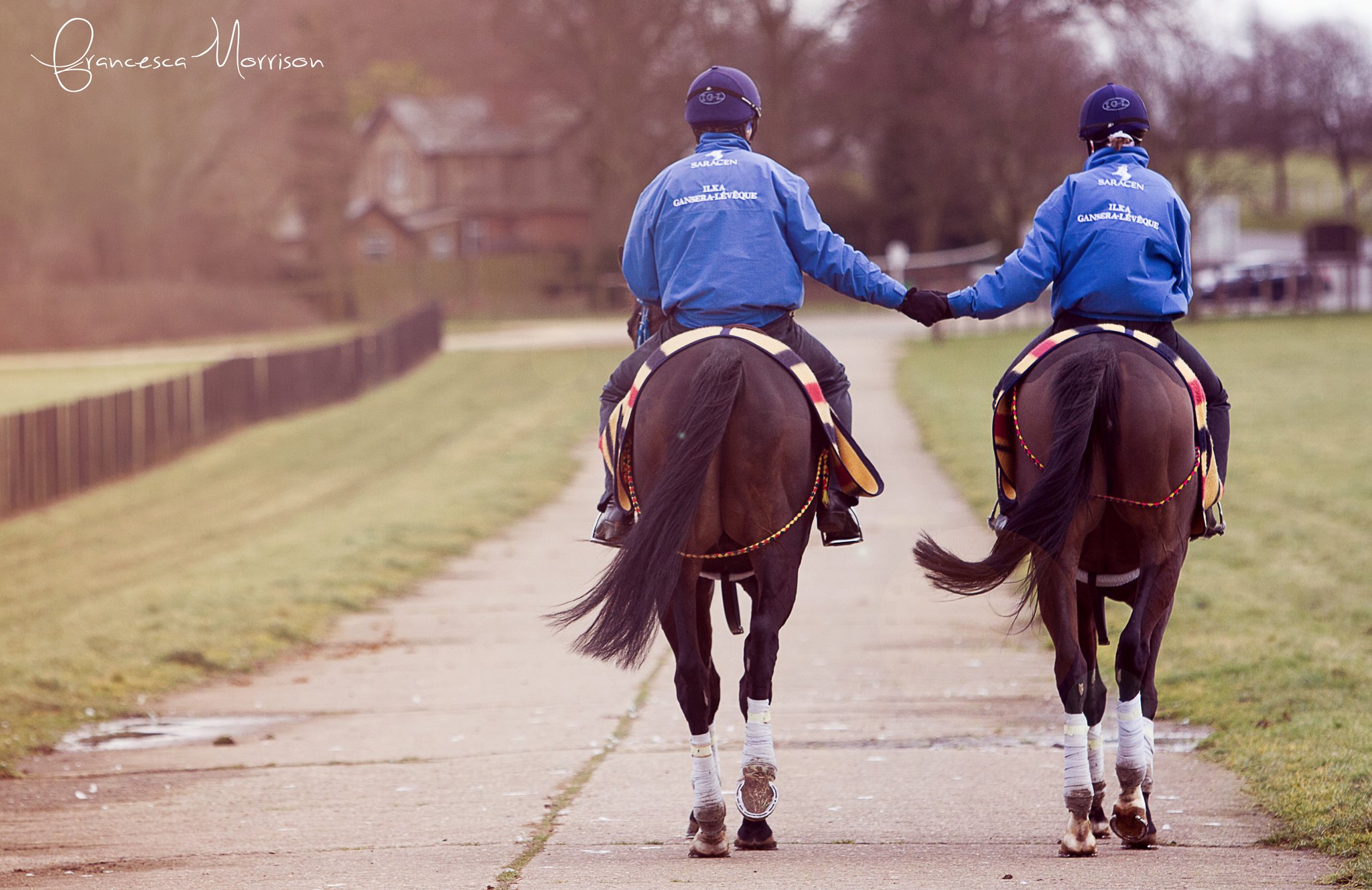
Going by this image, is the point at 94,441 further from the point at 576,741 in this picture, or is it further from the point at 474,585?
the point at 576,741

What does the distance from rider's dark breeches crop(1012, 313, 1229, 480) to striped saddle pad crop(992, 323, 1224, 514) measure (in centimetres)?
5

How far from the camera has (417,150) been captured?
74188 mm

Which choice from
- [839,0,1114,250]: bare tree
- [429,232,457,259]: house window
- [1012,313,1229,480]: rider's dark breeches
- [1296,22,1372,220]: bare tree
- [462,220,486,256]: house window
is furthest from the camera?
[429,232,457,259]: house window

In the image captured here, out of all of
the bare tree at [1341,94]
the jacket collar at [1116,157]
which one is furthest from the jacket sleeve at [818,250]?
the bare tree at [1341,94]

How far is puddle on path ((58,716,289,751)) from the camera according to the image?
7664 millimetres

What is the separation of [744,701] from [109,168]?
46.1m

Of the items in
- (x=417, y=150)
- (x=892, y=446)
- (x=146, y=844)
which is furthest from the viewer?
(x=417, y=150)

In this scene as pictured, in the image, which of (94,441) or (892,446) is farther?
(94,441)

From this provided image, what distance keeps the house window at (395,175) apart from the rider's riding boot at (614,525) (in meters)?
73.6

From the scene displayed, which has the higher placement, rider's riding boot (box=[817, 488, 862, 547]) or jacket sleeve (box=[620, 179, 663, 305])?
jacket sleeve (box=[620, 179, 663, 305])

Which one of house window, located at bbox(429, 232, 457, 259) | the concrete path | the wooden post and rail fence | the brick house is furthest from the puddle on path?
house window, located at bbox(429, 232, 457, 259)

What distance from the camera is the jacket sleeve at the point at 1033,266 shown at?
5547mm

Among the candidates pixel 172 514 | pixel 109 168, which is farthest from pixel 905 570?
pixel 109 168

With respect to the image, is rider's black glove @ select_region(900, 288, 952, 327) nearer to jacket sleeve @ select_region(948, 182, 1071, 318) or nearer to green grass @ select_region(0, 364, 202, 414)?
jacket sleeve @ select_region(948, 182, 1071, 318)
